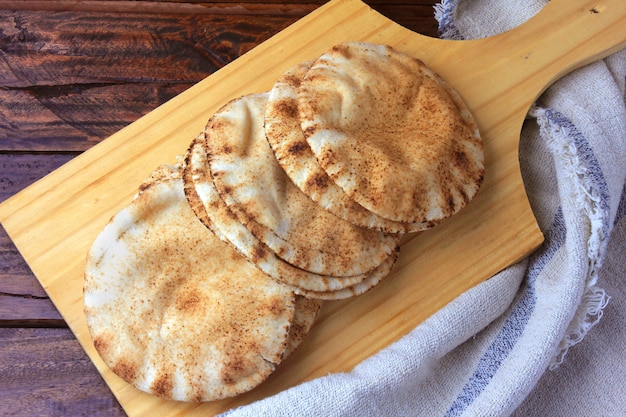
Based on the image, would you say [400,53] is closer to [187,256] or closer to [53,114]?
[187,256]

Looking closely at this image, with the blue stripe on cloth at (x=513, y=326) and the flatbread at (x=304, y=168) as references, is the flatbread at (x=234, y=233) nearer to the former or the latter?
the flatbread at (x=304, y=168)

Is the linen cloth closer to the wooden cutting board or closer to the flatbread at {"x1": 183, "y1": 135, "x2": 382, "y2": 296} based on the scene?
the wooden cutting board

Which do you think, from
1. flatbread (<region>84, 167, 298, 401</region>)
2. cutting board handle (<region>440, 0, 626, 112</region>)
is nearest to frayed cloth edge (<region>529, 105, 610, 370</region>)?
cutting board handle (<region>440, 0, 626, 112</region>)

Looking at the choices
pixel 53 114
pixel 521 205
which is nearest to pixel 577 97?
pixel 521 205

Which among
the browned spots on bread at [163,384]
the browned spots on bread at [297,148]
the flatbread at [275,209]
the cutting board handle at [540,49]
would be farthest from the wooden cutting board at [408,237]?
the browned spots on bread at [297,148]

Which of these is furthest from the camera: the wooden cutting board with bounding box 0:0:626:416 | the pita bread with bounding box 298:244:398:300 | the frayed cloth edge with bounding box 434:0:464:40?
the frayed cloth edge with bounding box 434:0:464:40

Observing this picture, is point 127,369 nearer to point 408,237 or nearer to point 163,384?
point 163,384
